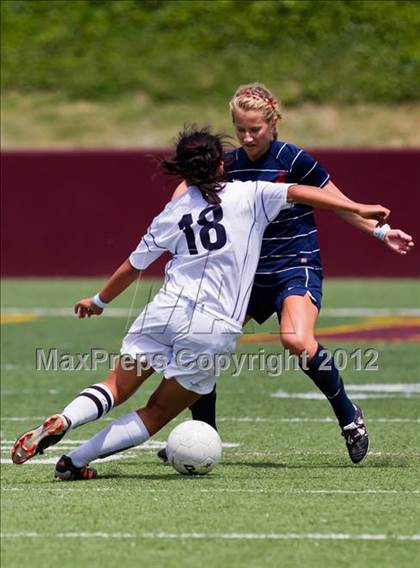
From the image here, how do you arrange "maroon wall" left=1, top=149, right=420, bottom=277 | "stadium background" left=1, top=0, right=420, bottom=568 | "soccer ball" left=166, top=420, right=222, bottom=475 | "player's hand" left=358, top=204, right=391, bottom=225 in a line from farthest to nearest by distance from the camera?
"maroon wall" left=1, top=149, right=420, bottom=277
"soccer ball" left=166, top=420, right=222, bottom=475
"player's hand" left=358, top=204, right=391, bottom=225
"stadium background" left=1, top=0, right=420, bottom=568

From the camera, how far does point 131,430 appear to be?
21.7ft

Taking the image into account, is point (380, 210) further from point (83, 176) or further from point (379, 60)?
point (379, 60)

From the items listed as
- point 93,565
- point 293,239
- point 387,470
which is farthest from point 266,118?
point 93,565

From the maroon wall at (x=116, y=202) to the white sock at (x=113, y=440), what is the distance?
1398cm

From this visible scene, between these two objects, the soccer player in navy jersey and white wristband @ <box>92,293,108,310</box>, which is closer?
white wristband @ <box>92,293,108,310</box>

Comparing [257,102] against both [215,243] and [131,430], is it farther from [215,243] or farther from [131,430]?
[131,430]

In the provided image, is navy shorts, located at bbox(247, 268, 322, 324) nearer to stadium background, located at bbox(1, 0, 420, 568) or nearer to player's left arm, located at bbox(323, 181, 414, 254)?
player's left arm, located at bbox(323, 181, 414, 254)

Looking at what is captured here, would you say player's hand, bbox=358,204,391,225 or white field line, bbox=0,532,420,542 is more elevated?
player's hand, bbox=358,204,391,225

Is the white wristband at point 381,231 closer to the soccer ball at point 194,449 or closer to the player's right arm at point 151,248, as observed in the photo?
the player's right arm at point 151,248

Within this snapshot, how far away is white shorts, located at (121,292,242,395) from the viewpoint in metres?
6.48

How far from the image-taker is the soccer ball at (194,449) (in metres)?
6.78

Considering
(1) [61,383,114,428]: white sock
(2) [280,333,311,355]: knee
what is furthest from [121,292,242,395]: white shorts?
(2) [280,333,311,355]: knee

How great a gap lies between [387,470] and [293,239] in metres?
1.40

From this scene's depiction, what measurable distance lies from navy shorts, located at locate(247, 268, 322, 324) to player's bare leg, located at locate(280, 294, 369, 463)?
0.17 feet
